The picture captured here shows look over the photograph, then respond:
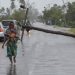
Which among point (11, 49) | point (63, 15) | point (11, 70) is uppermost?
point (11, 49)

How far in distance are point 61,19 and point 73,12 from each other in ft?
90.7

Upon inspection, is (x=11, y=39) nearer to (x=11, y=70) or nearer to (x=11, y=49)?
(x=11, y=49)

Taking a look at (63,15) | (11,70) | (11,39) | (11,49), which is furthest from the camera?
(63,15)

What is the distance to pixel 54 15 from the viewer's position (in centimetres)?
11812

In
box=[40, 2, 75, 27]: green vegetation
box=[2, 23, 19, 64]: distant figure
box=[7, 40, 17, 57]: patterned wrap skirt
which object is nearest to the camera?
box=[2, 23, 19, 64]: distant figure

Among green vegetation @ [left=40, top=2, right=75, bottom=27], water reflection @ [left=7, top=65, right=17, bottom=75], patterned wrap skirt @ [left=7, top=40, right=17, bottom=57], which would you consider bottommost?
green vegetation @ [left=40, top=2, right=75, bottom=27]

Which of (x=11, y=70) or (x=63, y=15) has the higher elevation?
(x=11, y=70)

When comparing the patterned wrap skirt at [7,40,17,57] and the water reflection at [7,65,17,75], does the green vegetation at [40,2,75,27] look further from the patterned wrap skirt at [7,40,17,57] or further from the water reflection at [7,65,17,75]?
the water reflection at [7,65,17,75]

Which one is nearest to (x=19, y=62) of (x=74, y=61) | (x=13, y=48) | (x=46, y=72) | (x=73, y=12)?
(x=13, y=48)

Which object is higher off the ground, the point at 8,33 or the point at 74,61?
the point at 8,33

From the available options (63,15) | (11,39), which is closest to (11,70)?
(11,39)

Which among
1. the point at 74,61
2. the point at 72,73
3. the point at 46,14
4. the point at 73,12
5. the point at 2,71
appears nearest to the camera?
the point at 72,73

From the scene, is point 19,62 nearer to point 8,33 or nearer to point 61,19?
point 8,33

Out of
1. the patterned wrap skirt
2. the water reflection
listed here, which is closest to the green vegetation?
the patterned wrap skirt
